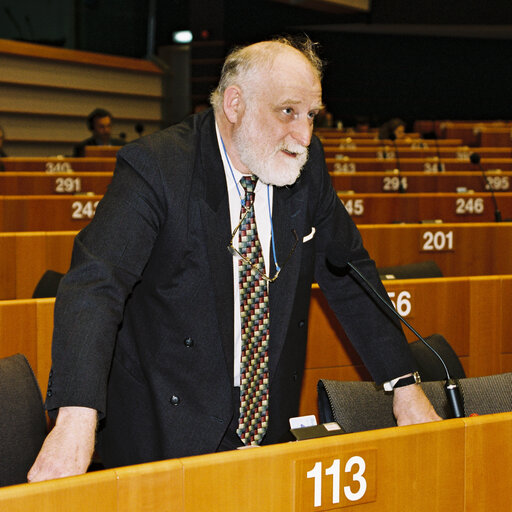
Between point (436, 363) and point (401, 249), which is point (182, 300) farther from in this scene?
point (401, 249)

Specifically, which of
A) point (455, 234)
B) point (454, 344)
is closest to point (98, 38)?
point (455, 234)

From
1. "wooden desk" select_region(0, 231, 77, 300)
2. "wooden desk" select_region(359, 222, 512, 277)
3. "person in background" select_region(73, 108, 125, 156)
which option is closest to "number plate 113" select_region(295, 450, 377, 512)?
"wooden desk" select_region(0, 231, 77, 300)

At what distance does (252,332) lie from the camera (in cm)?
174

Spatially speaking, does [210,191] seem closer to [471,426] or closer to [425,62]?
[471,426]

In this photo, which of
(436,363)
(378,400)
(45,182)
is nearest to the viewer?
(378,400)

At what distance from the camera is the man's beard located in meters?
1.66

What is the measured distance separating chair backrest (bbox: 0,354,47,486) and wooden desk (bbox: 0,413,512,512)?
70cm

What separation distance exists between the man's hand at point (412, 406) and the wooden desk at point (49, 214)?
11.3 ft

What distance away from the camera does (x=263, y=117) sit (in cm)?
165

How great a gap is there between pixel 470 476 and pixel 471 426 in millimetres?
81

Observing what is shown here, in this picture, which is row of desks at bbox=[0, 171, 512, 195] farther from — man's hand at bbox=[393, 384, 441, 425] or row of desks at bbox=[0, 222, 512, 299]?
man's hand at bbox=[393, 384, 441, 425]

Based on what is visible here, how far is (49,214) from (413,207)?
7.66 feet

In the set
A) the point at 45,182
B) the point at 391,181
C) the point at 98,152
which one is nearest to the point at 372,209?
the point at 391,181

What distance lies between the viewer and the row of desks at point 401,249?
3.85 metres
